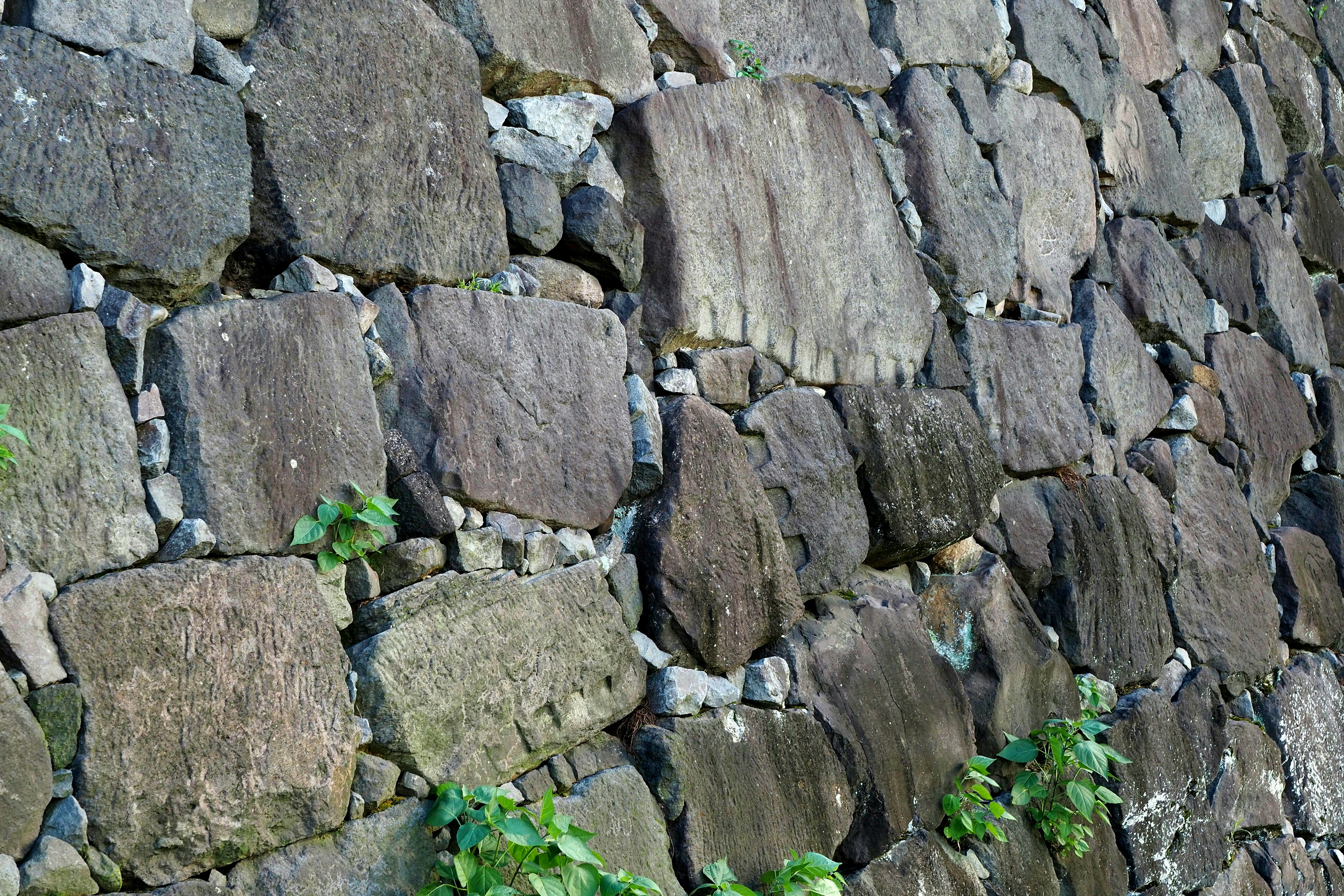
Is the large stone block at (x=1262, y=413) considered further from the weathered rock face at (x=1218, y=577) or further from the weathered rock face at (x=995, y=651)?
the weathered rock face at (x=995, y=651)

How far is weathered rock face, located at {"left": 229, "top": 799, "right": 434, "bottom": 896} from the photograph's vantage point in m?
1.61

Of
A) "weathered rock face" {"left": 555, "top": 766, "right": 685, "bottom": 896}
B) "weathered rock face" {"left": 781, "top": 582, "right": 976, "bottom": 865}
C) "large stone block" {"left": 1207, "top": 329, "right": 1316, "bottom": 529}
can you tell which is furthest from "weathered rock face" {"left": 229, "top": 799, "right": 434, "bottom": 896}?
"large stone block" {"left": 1207, "top": 329, "right": 1316, "bottom": 529}

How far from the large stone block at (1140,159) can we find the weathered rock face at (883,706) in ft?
6.06

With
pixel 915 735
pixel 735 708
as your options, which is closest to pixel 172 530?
pixel 735 708

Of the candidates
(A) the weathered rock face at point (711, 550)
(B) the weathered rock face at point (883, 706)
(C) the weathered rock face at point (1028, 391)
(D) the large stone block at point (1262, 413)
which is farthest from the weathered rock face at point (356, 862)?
(D) the large stone block at point (1262, 413)

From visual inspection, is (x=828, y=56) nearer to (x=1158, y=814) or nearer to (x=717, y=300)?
(x=717, y=300)

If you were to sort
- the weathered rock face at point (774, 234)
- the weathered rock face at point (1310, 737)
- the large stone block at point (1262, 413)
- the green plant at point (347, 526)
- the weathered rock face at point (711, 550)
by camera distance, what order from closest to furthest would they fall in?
the green plant at point (347, 526)
the weathered rock face at point (711, 550)
the weathered rock face at point (774, 234)
the weathered rock face at point (1310, 737)
the large stone block at point (1262, 413)

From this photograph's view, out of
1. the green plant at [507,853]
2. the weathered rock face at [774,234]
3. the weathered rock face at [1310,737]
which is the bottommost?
the weathered rock face at [1310,737]

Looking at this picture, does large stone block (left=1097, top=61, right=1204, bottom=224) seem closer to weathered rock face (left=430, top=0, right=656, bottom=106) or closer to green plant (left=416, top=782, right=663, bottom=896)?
weathered rock face (left=430, top=0, right=656, bottom=106)

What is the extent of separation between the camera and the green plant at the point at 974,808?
8.79 ft

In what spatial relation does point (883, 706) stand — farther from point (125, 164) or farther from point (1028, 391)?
point (125, 164)

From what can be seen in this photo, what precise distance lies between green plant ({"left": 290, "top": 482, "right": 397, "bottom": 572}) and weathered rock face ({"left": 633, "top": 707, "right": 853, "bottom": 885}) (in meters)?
0.62

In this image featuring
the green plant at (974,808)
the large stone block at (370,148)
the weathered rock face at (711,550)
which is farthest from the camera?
the green plant at (974,808)

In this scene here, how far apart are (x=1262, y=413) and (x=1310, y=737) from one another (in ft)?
3.51
